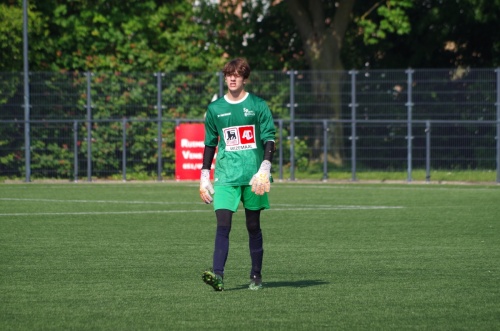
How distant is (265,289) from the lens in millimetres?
10750

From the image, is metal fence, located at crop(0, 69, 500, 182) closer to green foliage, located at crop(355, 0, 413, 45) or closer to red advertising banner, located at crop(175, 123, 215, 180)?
red advertising banner, located at crop(175, 123, 215, 180)

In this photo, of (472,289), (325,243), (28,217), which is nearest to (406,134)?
(28,217)

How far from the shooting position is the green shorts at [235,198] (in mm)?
10630

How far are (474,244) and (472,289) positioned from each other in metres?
4.33

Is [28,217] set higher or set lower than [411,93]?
lower

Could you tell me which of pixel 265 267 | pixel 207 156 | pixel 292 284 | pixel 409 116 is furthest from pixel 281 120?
pixel 207 156

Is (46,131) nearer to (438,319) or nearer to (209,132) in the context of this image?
(209,132)

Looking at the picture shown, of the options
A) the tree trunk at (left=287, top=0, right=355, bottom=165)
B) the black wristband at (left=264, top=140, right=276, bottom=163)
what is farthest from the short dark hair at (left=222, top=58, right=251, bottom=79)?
the tree trunk at (left=287, top=0, right=355, bottom=165)

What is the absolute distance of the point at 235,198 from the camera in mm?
10664

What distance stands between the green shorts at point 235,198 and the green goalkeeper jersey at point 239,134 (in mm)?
60

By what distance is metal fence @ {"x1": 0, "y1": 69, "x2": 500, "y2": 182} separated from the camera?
3106 cm

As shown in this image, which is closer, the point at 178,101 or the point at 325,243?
the point at 325,243

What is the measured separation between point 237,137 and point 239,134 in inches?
1.2

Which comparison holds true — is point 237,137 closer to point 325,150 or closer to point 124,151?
point 325,150
